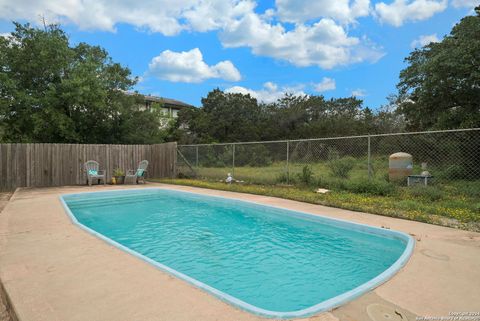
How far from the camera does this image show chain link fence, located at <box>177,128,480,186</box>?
965 cm

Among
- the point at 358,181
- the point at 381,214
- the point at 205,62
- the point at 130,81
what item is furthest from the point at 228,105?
the point at 381,214

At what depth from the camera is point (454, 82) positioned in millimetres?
12234

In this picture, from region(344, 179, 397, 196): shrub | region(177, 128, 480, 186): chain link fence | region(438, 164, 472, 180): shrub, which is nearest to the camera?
region(344, 179, 397, 196): shrub

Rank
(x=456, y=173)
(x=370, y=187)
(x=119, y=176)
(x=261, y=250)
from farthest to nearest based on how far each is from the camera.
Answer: (x=119, y=176) → (x=456, y=173) → (x=370, y=187) → (x=261, y=250)

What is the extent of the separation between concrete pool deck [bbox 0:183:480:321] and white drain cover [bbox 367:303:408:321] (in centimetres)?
1

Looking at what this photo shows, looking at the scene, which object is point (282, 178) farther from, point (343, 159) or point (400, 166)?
point (400, 166)

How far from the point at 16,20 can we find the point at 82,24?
13.2 feet

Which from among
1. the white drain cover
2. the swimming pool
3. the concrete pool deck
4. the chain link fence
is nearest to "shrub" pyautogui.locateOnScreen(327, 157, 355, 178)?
the chain link fence

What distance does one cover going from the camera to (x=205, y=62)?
20328mm

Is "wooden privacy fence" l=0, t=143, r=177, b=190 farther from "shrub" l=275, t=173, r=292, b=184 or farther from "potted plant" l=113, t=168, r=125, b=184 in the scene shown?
"shrub" l=275, t=173, r=292, b=184

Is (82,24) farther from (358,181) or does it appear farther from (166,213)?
(358,181)

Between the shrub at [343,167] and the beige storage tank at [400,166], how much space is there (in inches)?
52.3

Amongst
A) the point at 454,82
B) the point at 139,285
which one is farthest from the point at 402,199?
the point at 454,82

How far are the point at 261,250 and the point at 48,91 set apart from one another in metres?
14.8
